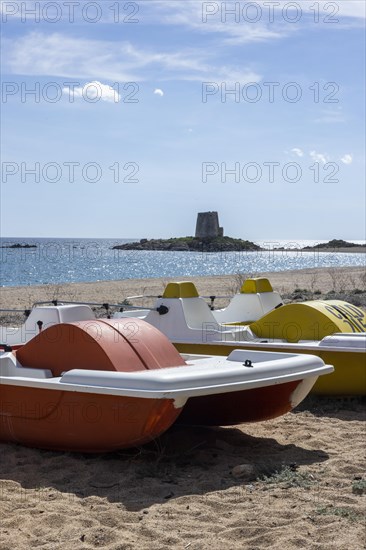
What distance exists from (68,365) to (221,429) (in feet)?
5.70

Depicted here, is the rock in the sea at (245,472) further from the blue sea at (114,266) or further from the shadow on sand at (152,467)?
the blue sea at (114,266)

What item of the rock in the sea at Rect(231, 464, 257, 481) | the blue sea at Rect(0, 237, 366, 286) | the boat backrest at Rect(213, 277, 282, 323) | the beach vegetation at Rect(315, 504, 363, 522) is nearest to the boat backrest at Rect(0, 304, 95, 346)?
the rock in the sea at Rect(231, 464, 257, 481)

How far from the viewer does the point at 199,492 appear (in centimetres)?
550

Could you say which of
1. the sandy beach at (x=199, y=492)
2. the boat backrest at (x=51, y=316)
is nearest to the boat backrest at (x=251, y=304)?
the boat backrest at (x=51, y=316)

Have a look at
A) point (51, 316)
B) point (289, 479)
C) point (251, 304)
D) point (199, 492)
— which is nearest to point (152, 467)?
point (199, 492)

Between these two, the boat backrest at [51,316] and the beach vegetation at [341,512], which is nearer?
the beach vegetation at [341,512]

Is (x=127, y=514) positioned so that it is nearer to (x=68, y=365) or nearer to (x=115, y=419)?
(x=115, y=419)

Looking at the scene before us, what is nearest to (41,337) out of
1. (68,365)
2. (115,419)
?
(68,365)

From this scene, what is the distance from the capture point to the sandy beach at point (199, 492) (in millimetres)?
4641

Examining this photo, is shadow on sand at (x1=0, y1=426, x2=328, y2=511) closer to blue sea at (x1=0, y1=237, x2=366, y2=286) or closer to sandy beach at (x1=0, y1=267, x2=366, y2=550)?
sandy beach at (x1=0, y1=267, x2=366, y2=550)

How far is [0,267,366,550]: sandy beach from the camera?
4641 millimetres

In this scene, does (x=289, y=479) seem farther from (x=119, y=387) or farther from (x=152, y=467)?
(x=119, y=387)

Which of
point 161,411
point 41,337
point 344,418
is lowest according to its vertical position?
point 344,418

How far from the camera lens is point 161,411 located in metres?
5.91
